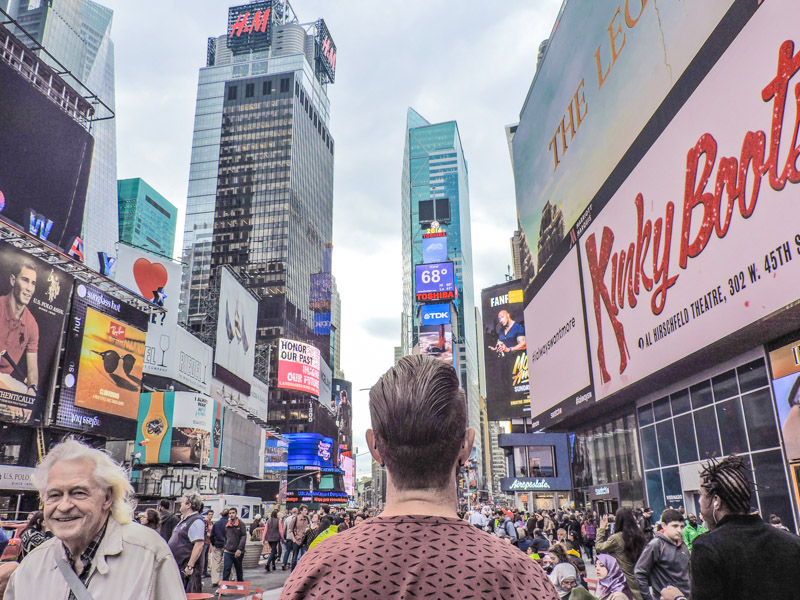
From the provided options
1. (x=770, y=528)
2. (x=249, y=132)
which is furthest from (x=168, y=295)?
(x=249, y=132)

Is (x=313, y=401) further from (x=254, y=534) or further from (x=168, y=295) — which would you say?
(x=254, y=534)

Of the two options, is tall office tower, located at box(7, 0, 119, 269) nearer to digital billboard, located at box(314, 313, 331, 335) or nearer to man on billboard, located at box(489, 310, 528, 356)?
digital billboard, located at box(314, 313, 331, 335)

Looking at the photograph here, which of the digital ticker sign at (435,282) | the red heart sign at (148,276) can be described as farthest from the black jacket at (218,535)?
the digital ticker sign at (435,282)

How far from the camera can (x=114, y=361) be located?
4059 centimetres

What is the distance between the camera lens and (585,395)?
2534 cm

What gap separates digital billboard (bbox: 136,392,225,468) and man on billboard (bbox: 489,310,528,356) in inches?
1214

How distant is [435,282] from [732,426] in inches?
2386

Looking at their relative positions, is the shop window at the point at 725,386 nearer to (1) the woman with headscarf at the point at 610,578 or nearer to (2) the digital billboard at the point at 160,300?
(1) the woman with headscarf at the point at 610,578

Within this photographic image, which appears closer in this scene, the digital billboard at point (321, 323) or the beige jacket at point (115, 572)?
the beige jacket at point (115, 572)

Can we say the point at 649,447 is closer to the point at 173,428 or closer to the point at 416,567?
the point at 416,567

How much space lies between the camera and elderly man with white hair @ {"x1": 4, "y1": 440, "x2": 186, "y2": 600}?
2.61m

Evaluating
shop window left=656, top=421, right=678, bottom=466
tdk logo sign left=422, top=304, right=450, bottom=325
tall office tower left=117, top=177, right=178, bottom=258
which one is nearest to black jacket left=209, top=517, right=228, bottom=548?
shop window left=656, top=421, right=678, bottom=466

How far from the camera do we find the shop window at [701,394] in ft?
62.1

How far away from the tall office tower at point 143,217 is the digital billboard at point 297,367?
75760 millimetres
